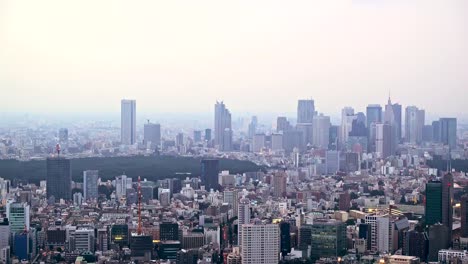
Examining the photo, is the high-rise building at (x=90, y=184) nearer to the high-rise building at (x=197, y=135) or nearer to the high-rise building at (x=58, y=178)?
the high-rise building at (x=58, y=178)

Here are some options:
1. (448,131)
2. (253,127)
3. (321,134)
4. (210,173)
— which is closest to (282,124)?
(253,127)

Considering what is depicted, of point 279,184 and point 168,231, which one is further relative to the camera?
point 279,184

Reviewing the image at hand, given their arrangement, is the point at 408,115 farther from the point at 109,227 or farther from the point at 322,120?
the point at 109,227

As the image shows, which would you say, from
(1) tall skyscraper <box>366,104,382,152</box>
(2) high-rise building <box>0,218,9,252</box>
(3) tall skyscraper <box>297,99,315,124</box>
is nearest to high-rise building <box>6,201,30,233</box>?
(2) high-rise building <box>0,218,9,252</box>

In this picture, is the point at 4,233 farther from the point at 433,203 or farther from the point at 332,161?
the point at 332,161

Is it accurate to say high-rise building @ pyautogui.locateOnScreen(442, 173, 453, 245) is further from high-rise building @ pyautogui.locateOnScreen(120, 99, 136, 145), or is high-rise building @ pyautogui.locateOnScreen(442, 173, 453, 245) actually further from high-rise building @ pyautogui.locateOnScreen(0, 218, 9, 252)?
high-rise building @ pyautogui.locateOnScreen(120, 99, 136, 145)
